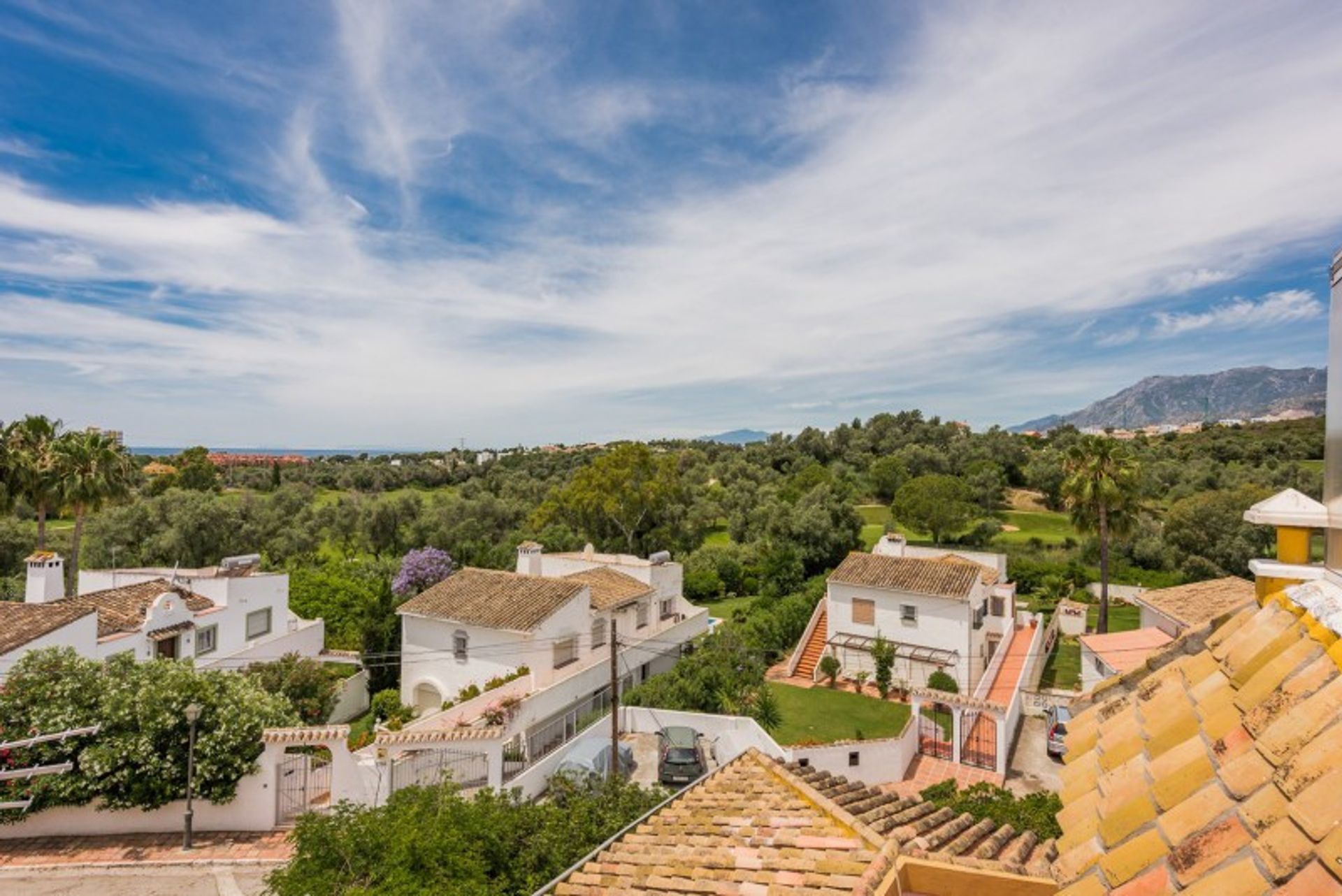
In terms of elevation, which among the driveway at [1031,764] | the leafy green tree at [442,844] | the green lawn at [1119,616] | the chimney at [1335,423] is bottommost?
the driveway at [1031,764]

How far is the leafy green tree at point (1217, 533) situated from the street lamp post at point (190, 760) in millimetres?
52165

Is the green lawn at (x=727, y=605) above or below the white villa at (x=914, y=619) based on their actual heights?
below

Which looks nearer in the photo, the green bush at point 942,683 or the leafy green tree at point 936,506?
the green bush at point 942,683

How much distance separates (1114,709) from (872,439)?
306 feet

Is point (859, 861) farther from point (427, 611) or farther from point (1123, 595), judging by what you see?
point (1123, 595)

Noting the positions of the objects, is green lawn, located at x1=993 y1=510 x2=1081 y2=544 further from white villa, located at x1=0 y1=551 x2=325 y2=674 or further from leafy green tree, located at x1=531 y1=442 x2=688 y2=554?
white villa, located at x1=0 y1=551 x2=325 y2=674

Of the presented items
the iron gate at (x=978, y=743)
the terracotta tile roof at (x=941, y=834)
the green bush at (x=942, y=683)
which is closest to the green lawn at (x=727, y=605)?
the green bush at (x=942, y=683)

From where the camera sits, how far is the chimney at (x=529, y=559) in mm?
32875

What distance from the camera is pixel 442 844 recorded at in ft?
36.8

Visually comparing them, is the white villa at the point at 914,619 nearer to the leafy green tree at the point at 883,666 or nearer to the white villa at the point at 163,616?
the leafy green tree at the point at 883,666

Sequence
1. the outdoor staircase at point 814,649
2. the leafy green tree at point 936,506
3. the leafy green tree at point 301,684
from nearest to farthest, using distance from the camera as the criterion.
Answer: the leafy green tree at point 301,684 → the outdoor staircase at point 814,649 → the leafy green tree at point 936,506

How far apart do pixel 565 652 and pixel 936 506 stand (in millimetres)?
37039

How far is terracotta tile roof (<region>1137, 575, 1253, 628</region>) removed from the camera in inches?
1038

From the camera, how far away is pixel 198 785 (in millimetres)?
17375
